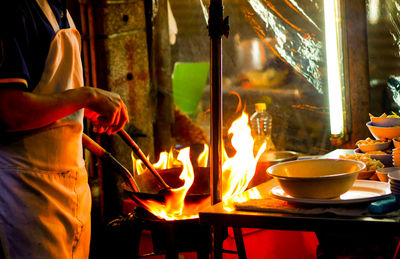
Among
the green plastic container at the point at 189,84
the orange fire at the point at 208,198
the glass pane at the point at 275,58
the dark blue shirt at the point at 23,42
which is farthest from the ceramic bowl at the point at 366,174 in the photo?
the green plastic container at the point at 189,84

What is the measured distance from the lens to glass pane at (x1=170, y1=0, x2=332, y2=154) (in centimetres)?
466

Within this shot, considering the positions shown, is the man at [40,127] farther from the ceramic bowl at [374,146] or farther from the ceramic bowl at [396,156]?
the ceramic bowl at [374,146]

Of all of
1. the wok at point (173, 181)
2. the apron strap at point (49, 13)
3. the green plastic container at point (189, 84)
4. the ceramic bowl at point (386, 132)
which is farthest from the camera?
the green plastic container at point (189, 84)

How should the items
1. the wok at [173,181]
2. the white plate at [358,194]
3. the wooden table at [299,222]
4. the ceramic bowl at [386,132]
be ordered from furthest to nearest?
the ceramic bowl at [386,132] → the wok at [173,181] → the white plate at [358,194] → the wooden table at [299,222]

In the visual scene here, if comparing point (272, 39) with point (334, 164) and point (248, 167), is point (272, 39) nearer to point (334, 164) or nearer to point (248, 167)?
point (248, 167)

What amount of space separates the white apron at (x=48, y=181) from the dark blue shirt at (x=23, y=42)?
45 millimetres

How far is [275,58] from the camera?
5.93m

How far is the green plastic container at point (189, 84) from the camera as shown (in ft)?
25.1

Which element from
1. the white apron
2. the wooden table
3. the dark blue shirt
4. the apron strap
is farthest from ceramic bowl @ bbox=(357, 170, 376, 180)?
the apron strap

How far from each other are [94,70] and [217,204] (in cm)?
357

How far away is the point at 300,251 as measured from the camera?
9.87 ft

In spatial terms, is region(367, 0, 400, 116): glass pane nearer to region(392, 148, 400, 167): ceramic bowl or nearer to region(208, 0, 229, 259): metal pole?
region(392, 148, 400, 167): ceramic bowl

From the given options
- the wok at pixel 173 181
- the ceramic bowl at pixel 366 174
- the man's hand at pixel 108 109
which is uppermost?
the man's hand at pixel 108 109

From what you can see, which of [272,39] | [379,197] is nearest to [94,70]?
[272,39]
